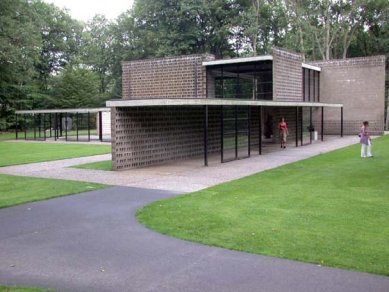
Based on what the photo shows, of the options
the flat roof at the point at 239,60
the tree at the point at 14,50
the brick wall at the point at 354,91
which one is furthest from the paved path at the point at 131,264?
the tree at the point at 14,50

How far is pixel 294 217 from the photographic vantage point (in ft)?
26.2

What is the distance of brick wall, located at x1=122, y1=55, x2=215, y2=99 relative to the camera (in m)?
27.7

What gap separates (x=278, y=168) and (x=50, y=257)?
32.2ft

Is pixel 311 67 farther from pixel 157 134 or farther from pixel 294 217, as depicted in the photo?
pixel 294 217

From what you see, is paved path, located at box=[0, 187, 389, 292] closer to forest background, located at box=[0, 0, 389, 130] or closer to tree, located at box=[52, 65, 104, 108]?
forest background, located at box=[0, 0, 389, 130]

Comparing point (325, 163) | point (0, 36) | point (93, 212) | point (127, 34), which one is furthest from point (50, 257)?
point (127, 34)

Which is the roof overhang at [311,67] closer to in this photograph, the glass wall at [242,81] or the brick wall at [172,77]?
the glass wall at [242,81]

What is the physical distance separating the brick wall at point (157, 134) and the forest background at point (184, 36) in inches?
891

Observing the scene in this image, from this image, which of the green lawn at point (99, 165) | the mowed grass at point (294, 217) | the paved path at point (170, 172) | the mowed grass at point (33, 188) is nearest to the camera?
the mowed grass at point (294, 217)

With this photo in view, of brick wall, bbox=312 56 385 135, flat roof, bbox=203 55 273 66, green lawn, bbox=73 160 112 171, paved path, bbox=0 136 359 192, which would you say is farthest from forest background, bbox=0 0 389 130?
paved path, bbox=0 136 359 192

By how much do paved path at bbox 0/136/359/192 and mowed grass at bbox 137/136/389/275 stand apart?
1.04 meters

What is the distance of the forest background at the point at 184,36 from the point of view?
141 feet

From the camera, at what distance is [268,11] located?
166 feet

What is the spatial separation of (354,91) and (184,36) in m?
20.8
